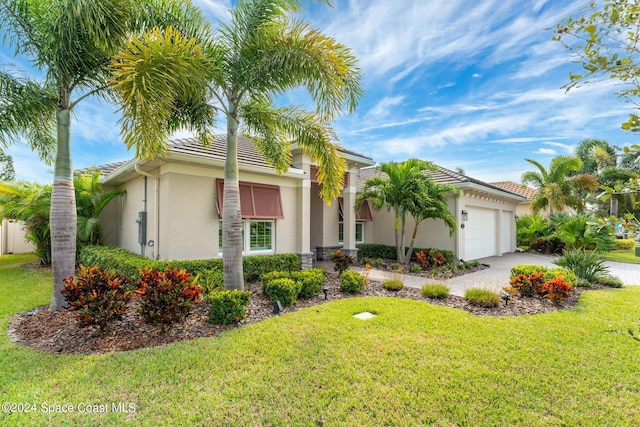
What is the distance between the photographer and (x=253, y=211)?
11.1m

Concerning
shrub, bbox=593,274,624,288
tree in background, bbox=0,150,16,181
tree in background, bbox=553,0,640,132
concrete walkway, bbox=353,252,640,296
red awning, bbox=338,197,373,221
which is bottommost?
concrete walkway, bbox=353,252,640,296

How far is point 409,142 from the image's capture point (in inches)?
748

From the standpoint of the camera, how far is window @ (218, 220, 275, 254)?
37.3 feet

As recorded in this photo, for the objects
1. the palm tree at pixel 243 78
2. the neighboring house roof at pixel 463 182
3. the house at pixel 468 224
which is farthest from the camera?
the house at pixel 468 224

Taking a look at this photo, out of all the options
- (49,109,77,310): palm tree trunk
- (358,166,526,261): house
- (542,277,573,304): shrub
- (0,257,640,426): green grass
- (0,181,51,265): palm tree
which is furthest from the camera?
(358,166,526,261): house

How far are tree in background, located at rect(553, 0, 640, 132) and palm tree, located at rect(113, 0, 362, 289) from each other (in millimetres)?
5554

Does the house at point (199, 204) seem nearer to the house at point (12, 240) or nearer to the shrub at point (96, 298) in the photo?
the shrub at point (96, 298)

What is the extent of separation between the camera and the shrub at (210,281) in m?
7.95

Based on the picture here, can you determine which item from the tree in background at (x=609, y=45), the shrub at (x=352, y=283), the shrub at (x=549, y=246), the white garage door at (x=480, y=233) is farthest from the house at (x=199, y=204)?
the shrub at (x=549, y=246)

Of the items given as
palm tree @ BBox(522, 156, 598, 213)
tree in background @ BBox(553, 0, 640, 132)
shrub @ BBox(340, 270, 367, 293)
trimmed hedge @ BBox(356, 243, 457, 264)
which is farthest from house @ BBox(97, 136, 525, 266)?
tree in background @ BBox(553, 0, 640, 132)

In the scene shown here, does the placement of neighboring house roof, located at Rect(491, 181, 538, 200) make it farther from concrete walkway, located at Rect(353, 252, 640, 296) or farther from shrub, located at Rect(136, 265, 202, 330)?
shrub, located at Rect(136, 265, 202, 330)

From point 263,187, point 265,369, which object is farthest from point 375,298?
point 263,187

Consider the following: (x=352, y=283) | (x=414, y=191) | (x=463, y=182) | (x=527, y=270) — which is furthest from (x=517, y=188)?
(x=352, y=283)

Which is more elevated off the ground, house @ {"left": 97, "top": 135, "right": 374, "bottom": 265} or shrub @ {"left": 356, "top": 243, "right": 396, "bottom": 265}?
house @ {"left": 97, "top": 135, "right": 374, "bottom": 265}
